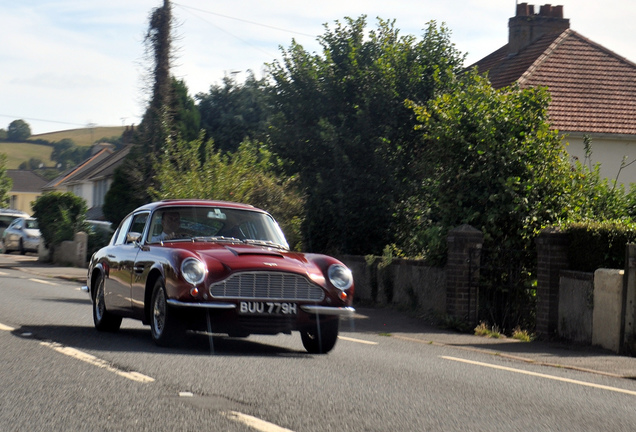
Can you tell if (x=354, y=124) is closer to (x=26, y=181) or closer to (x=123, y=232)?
(x=123, y=232)

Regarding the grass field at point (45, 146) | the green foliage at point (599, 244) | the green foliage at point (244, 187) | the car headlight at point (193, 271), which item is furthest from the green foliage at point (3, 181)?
the car headlight at point (193, 271)

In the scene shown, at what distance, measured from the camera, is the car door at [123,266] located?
10.3m

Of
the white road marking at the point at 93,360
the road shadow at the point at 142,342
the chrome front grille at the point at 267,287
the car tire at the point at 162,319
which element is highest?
the chrome front grille at the point at 267,287

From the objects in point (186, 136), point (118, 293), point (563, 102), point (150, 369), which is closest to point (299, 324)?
point (150, 369)

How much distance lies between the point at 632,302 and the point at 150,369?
662 cm

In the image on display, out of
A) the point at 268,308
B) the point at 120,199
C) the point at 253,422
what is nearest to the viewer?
the point at 253,422

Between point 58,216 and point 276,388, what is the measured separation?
29633 millimetres

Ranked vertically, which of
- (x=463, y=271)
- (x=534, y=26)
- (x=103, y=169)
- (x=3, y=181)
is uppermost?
(x=534, y=26)

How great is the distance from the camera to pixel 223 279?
8.83 m

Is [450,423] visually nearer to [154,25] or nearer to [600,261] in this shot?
[600,261]

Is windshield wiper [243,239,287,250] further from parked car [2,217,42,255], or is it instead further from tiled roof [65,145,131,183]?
tiled roof [65,145,131,183]

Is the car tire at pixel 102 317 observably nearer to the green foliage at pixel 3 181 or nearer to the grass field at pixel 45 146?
the green foliage at pixel 3 181

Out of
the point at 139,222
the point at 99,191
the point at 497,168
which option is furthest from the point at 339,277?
the point at 99,191

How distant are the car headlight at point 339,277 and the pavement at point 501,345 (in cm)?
250
